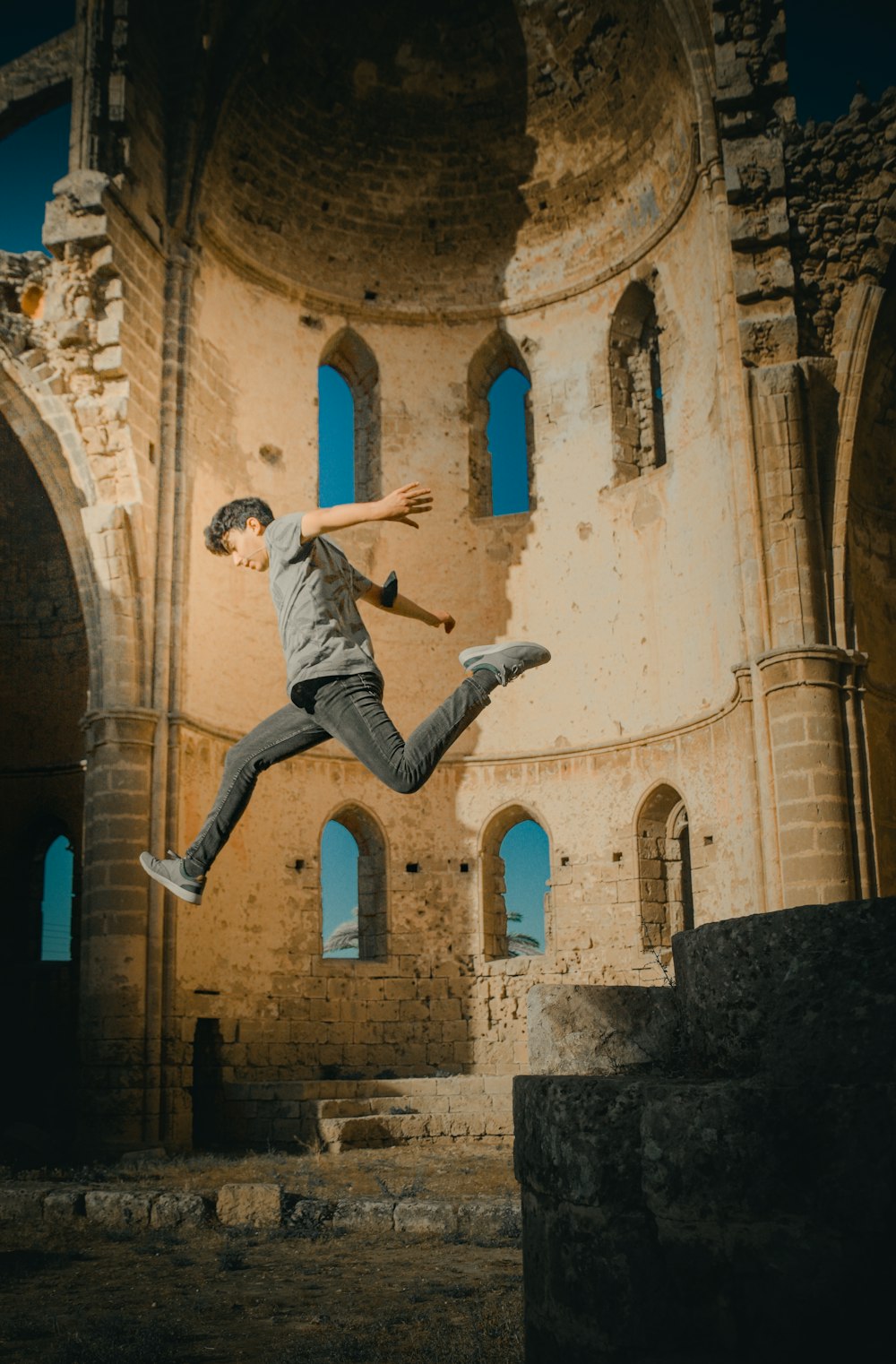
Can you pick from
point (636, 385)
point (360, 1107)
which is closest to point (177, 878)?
point (360, 1107)

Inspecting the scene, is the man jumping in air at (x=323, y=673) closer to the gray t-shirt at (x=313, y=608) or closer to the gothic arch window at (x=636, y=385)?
the gray t-shirt at (x=313, y=608)

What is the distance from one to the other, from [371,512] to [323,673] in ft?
2.06

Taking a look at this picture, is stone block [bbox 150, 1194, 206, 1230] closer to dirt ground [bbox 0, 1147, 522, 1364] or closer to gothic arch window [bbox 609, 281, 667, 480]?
dirt ground [bbox 0, 1147, 522, 1364]

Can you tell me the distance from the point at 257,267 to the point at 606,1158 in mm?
14169

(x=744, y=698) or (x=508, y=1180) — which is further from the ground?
(x=744, y=698)

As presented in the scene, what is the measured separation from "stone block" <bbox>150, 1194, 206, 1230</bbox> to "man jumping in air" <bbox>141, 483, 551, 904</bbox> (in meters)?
2.90

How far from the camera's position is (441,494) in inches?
637

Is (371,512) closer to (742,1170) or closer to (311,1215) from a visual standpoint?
(742,1170)

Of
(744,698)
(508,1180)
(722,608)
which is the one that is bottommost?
(508,1180)

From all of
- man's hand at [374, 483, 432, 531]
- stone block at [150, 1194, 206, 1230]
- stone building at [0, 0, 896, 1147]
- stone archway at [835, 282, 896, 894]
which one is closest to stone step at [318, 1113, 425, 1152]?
stone building at [0, 0, 896, 1147]

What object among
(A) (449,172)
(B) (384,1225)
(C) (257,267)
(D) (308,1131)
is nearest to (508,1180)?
(B) (384,1225)

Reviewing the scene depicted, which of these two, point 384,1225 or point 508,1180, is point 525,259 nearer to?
point 508,1180

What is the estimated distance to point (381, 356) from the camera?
54.2 feet

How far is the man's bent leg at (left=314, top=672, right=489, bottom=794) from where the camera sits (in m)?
4.64
